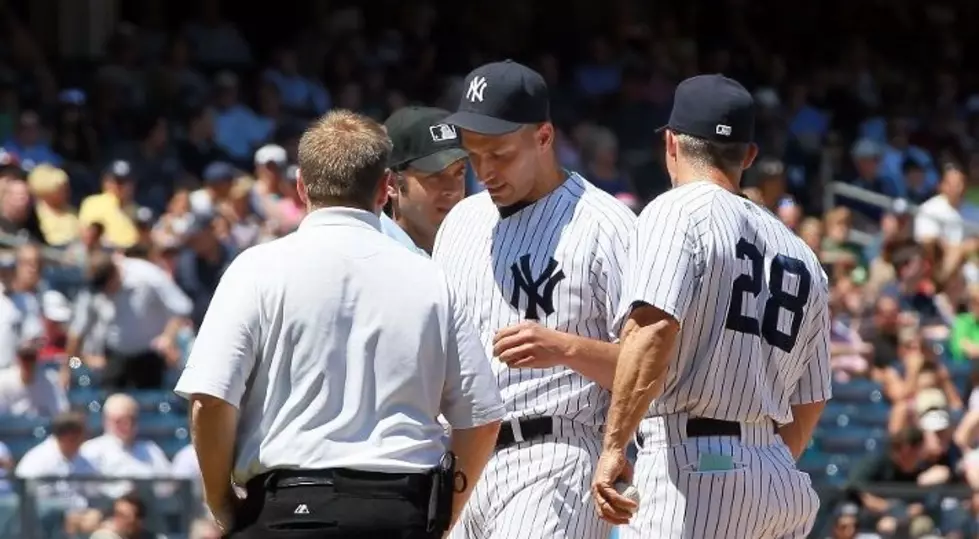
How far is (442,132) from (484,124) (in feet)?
1.64

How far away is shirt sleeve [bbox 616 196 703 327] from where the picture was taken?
15.4 ft

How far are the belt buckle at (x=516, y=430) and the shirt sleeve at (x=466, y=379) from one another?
670 mm

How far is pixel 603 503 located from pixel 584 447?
0.49 meters

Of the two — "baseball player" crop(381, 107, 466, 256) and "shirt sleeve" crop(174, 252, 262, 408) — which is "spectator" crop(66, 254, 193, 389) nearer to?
"baseball player" crop(381, 107, 466, 256)

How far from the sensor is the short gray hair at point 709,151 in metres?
4.94

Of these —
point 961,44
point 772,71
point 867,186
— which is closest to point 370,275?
point 867,186

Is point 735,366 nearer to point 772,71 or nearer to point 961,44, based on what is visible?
point 772,71

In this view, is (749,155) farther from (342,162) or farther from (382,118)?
(382,118)

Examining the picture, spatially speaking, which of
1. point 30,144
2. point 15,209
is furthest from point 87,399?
point 30,144

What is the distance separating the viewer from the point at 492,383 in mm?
4441

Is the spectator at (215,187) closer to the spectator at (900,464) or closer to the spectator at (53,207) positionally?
the spectator at (53,207)

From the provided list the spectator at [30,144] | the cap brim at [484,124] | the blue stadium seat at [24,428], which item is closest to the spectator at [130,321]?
the blue stadium seat at [24,428]

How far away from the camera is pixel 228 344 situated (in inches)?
164

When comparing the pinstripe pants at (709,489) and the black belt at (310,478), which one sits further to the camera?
the pinstripe pants at (709,489)
